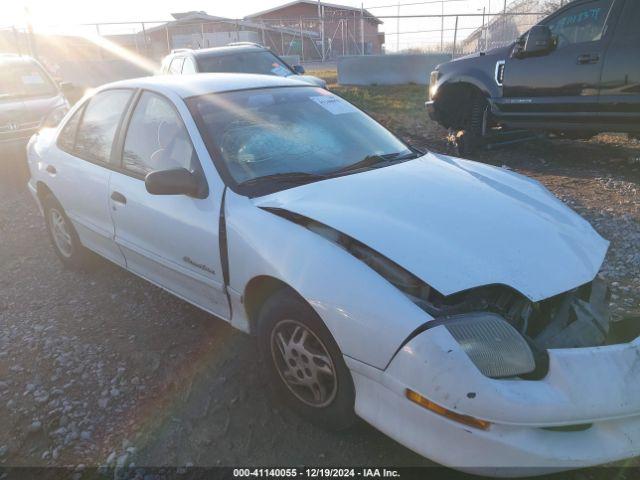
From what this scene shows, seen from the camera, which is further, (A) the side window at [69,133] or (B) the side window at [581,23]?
(B) the side window at [581,23]

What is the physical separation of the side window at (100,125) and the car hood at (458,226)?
1663 millimetres

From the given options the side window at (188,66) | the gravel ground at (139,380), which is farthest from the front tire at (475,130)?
the side window at (188,66)

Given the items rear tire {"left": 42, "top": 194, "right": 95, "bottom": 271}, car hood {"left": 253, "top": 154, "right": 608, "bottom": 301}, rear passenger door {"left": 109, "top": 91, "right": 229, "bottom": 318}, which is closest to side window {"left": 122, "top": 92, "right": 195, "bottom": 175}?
rear passenger door {"left": 109, "top": 91, "right": 229, "bottom": 318}

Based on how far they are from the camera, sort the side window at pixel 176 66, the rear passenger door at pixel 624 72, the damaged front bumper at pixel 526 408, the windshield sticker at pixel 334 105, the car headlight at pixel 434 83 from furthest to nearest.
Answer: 1. the side window at pixel 176 66
2. the car headlight at pixel 434 83
3. the rear passenger door at pixel 624 72
4. the windshield sticker at pixel 334 105
5. the damaged front bumper at pixel 526 408

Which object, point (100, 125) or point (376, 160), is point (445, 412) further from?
point (100, 125)

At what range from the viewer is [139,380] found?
3.02 m

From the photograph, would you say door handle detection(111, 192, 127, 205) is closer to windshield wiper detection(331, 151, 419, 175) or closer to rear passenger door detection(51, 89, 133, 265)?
rear passenger door detection(51, 89, 133, 265)

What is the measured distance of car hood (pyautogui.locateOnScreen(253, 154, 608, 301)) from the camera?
211cm

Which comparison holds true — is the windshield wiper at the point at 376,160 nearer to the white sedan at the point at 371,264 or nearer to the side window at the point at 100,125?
the white sedan at the point at 371,264

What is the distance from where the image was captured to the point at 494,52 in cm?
698

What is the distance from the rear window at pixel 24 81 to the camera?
9.14m

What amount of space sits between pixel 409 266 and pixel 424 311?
21cm

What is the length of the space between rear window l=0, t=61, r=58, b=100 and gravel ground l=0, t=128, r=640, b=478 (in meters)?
5.51

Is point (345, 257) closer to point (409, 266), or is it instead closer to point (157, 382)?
point (409, 266)
